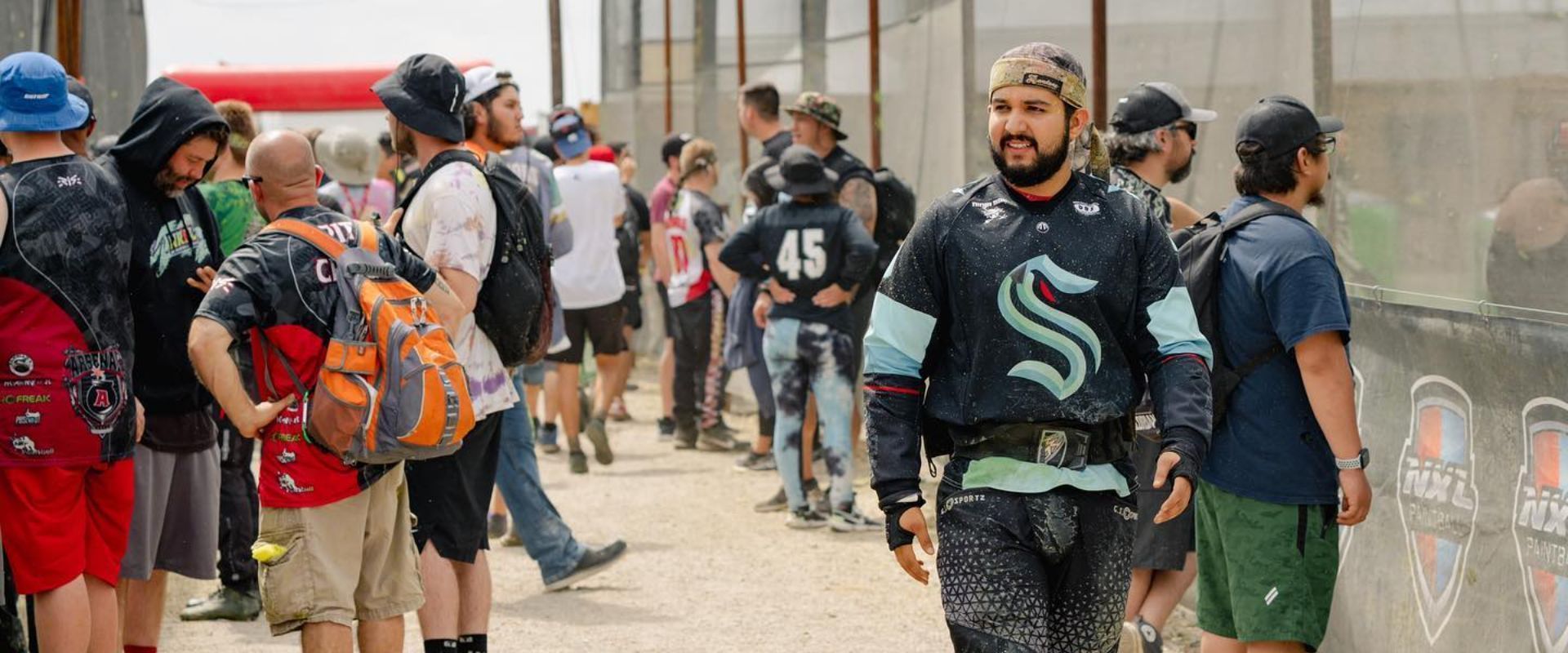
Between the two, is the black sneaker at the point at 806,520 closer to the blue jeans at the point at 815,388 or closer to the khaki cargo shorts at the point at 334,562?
the blue jeans at the point at 815,388

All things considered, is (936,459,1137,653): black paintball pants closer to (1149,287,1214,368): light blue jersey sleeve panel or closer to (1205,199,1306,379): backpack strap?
(1149,287,1214,368): light blue jersey sleeve panel

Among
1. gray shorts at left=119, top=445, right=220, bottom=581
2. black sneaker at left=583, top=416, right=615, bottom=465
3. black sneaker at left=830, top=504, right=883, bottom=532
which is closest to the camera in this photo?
gray shorts at left=119, top=445, right=220, bottom=581

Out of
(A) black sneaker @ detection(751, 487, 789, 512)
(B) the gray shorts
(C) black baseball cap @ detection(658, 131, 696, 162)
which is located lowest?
(A) black sneaker @ detection(751, 487, 789, 512)

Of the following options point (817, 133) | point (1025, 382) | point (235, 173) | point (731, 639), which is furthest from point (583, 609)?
point (1025, 382)

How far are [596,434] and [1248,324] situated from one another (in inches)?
297

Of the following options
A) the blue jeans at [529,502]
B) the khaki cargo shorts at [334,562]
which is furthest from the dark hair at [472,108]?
the khaki cargo shorts at [334,562]

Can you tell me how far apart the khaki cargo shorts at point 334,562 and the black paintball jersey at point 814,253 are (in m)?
4.25

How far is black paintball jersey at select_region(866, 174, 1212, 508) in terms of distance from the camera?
3.99 m

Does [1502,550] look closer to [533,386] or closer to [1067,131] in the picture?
[1067,131]

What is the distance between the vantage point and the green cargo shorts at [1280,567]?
192 inches

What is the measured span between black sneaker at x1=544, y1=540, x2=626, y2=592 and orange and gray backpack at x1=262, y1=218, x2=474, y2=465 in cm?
305

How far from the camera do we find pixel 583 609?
785 centimetres

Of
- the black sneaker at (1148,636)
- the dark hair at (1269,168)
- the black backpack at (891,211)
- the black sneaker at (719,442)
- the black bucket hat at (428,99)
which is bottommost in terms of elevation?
the black sneaker at (719,442)

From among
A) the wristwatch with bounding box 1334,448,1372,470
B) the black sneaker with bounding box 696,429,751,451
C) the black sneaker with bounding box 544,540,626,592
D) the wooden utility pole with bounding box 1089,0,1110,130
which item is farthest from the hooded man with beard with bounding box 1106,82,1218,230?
the black sneaker with bounding box 696,429,751,451
